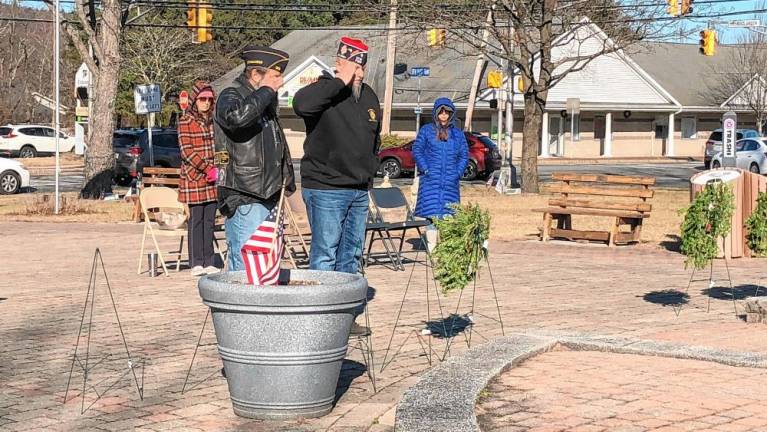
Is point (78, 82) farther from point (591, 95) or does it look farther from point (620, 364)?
point (620, 364)

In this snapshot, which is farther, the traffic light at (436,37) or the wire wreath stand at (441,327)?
the traffic light at (436,37)

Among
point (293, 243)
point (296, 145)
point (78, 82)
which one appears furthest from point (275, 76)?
point (296, 145)

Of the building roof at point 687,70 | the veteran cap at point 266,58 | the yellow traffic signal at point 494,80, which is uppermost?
the building roof at point 687,70

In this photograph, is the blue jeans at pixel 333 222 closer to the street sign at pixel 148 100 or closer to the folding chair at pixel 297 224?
the folding chair at pixel 297 224

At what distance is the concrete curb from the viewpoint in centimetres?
570

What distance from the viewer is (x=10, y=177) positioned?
31266mm

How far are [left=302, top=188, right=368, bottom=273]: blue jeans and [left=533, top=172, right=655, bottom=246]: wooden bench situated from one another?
862 cm

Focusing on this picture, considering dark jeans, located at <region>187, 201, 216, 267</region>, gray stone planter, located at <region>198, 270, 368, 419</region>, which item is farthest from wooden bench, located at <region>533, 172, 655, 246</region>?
gray stone planter, located at <region>198, 270, 368, 419</region>

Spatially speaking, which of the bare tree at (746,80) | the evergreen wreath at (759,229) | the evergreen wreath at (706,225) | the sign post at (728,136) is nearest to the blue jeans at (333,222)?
the evergreen wreath at (706,225)

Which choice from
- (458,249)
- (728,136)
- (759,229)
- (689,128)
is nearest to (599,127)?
(689,128)

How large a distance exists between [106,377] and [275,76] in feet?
6.88

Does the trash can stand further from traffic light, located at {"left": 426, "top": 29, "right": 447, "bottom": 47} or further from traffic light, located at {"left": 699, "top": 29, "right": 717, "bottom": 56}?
traffic light, located at {"left": 699, "top": 29, "right": 717, "bottom": 56}

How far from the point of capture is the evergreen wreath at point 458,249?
26.5 ft

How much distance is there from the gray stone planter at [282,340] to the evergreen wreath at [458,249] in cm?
181
